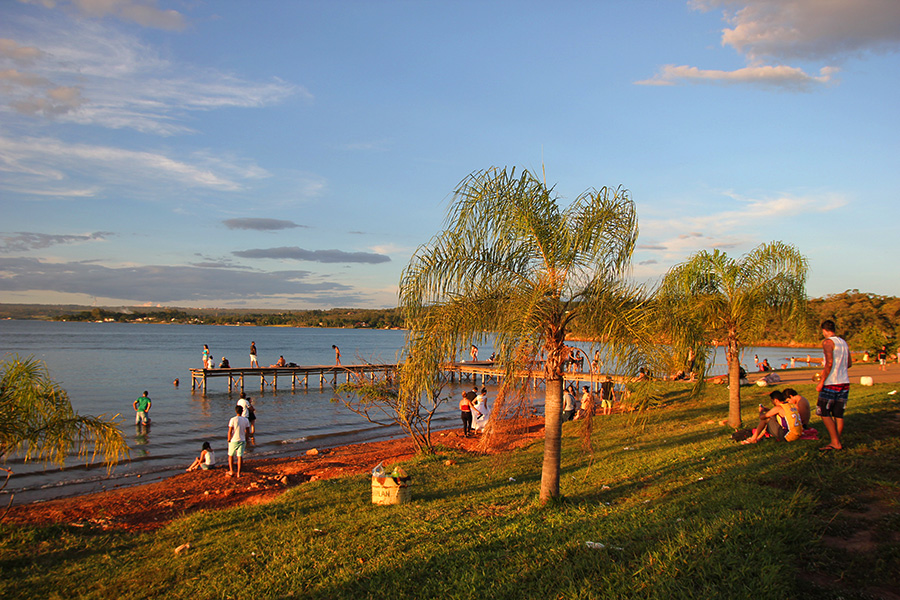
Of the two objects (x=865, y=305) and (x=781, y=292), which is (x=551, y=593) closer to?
(x=781, y=292)

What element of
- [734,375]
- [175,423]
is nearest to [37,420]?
[734,375]

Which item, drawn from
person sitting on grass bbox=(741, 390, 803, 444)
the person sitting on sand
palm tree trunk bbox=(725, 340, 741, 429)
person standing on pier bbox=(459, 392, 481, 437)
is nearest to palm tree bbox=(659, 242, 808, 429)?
palm tree trunk bbox=(725, 340, 741, 429)

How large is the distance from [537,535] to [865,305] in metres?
73.4

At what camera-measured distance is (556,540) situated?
18.3 feet

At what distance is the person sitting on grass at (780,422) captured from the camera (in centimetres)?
847

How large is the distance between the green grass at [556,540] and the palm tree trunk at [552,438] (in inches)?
10.0

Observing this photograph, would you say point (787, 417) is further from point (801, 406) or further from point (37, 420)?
point (37, 420)

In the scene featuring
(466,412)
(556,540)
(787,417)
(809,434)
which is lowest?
(466,412)

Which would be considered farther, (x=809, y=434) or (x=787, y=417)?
(x=787, y=417)

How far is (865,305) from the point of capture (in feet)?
202

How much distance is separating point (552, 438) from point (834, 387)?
409cm

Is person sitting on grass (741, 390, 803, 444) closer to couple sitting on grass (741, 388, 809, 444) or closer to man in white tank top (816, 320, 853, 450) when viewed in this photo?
couple sitting on grass (741, 388, 809, 444)

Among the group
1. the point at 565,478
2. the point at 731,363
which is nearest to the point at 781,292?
the point at 731,363

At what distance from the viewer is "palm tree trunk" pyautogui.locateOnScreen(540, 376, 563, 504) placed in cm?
687
